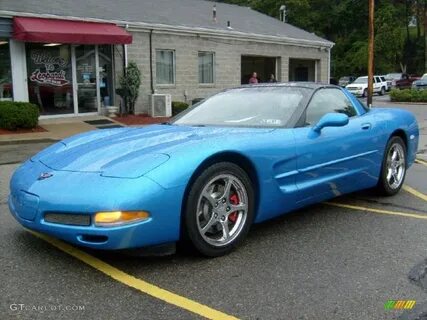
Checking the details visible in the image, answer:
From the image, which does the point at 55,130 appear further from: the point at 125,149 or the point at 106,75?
the point at 125,149

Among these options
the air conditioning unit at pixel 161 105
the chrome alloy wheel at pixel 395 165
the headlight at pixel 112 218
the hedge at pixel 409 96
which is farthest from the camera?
the hedge at pixel 409 96

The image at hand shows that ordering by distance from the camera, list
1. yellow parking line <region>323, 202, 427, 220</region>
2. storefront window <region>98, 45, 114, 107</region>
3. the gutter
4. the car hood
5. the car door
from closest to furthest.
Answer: the car hood < the car door < yellow parking line <region>323, 202, 427, 220</region> < the gutter < storefront window <region>98, 45, 114, 107</region>

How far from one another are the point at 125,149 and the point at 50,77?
14.0 m

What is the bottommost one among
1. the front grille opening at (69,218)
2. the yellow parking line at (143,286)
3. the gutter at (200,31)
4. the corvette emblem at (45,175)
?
the yellow parking line at (143,286)

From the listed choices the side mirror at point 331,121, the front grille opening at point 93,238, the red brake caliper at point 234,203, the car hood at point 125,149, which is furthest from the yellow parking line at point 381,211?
the front grille opening at point 93,238

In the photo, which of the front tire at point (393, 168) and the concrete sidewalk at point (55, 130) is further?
the concrete sidewalk at point (55, 130)

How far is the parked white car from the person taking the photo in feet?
123

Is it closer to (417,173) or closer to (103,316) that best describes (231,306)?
(103,316)

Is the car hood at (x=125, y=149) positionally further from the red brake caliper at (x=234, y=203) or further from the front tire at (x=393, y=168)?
the front tire at (x=393, y=168)

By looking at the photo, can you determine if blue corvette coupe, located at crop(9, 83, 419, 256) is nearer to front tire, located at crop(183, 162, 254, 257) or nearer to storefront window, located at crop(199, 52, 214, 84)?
front tire, located at crop(183, 162, 254, 257)

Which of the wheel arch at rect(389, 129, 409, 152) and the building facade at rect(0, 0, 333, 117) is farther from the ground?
the building facade at rect(0, 0, 333, 117)
